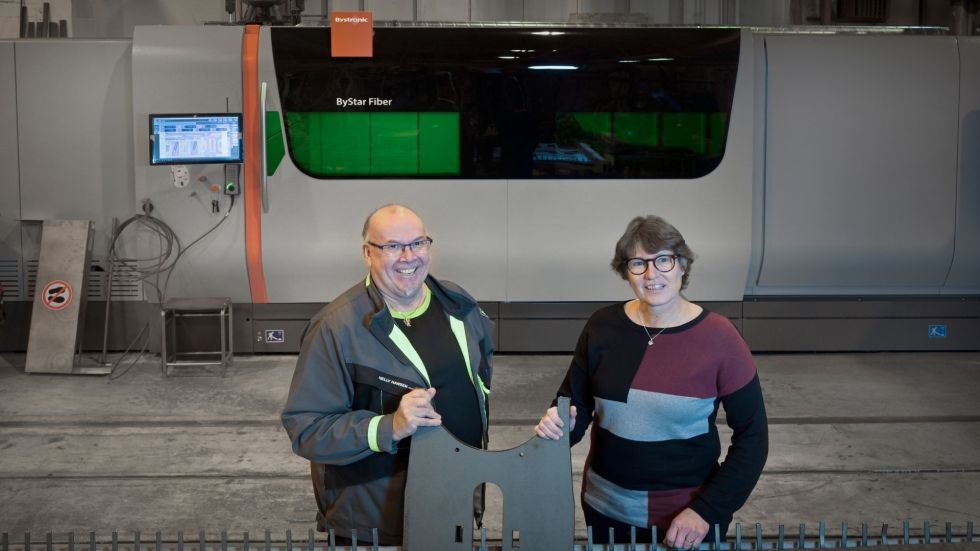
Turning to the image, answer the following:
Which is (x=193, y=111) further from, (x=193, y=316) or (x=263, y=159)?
(x=193, y=316)

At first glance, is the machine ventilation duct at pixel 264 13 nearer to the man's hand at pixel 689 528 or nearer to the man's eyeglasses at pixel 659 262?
the man's eyeglasses at pixel 659 262

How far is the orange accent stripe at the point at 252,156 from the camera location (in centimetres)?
663

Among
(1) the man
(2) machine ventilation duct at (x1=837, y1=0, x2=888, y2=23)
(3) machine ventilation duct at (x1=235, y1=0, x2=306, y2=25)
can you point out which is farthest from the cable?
(2) machine ventilation duct at (x1=837, y1=0, x2=888, y2=23)

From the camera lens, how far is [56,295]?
6.68 meters

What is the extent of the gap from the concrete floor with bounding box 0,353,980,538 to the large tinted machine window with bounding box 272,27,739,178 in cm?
129

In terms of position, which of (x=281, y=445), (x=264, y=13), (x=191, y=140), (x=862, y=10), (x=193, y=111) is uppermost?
(x=862, y=10)

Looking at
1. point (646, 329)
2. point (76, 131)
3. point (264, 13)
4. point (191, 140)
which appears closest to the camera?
point (646, 329)

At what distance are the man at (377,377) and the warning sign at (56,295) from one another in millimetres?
4636

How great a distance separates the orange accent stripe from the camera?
6633 millimetres

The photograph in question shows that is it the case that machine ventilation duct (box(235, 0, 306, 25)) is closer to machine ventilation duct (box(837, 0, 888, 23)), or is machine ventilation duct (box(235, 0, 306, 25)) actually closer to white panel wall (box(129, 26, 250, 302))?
white panel wall (box(129, 26, 250, 302))

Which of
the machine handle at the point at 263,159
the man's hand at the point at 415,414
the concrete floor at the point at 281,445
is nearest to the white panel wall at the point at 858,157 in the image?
the concrete floor at the point at 281,445

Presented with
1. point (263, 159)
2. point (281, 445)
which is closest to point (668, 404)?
point (281, 445)

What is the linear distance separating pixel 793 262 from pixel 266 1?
3.70m

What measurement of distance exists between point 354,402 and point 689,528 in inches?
30.7
